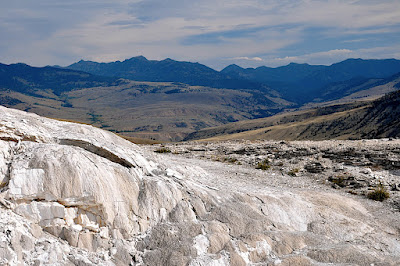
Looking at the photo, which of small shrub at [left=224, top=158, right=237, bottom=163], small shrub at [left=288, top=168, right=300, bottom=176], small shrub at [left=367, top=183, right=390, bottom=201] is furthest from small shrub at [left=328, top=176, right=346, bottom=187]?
small shrub at [left=224, top=158, right=237, bottom=163]

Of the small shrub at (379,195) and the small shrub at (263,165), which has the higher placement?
the small shrub at (263,165)

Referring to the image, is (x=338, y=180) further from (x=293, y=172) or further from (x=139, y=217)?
(x=139, y=217)

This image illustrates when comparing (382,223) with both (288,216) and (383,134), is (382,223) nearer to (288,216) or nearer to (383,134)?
(288,216)

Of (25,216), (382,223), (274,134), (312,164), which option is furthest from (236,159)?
(274,134)

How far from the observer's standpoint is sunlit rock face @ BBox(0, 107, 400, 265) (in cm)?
1230

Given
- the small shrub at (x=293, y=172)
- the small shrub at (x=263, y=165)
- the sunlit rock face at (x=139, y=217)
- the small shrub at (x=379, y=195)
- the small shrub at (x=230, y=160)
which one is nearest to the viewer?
the sunlit rock face at (x=139, y=217)

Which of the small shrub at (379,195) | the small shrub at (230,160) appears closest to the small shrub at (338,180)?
the small shrub at (379,195)

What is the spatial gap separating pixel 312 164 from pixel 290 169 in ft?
6.71

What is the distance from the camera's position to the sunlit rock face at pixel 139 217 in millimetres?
12305

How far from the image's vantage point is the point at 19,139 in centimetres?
1489

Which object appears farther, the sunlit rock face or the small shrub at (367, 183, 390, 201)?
the small shrub at (367, 183, 390, 201)

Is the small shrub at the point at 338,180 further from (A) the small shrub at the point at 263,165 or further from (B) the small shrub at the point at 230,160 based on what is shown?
(B) the small shrub at the point at 230,160

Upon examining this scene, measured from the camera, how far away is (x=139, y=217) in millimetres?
14312

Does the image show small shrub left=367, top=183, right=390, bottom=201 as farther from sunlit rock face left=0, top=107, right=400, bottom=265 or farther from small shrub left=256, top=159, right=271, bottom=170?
small shrub left=256, top=159, right=271, bottom=170
